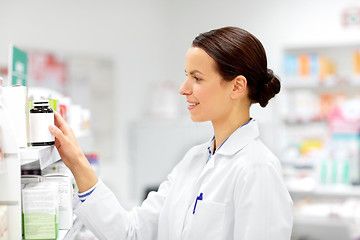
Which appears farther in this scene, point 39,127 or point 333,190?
point 333,190

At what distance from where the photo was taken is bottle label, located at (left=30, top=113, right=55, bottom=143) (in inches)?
60.6

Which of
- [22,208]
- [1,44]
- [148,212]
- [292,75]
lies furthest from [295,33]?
[22,208]

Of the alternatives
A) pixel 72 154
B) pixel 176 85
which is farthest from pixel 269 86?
pixel 176 85

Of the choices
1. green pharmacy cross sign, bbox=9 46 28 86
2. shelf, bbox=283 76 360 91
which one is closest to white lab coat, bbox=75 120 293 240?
green pharmacy cross sign, bbox=9 46 28 86

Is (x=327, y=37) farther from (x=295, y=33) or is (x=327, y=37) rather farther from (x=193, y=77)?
(x=193, y=77)

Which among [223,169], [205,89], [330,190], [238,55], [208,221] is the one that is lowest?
[330,190]

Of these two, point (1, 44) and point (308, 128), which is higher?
point (1, 44)

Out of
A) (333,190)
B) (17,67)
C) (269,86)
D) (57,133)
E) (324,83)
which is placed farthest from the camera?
(324,83)

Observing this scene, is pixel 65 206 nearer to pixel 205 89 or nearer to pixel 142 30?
pixel 205 89

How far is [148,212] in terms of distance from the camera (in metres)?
1.99

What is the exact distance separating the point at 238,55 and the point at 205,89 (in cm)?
17

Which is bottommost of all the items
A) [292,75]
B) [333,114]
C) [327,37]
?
[333,114]

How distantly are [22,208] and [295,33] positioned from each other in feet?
16.4

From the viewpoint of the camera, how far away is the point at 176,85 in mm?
6445
